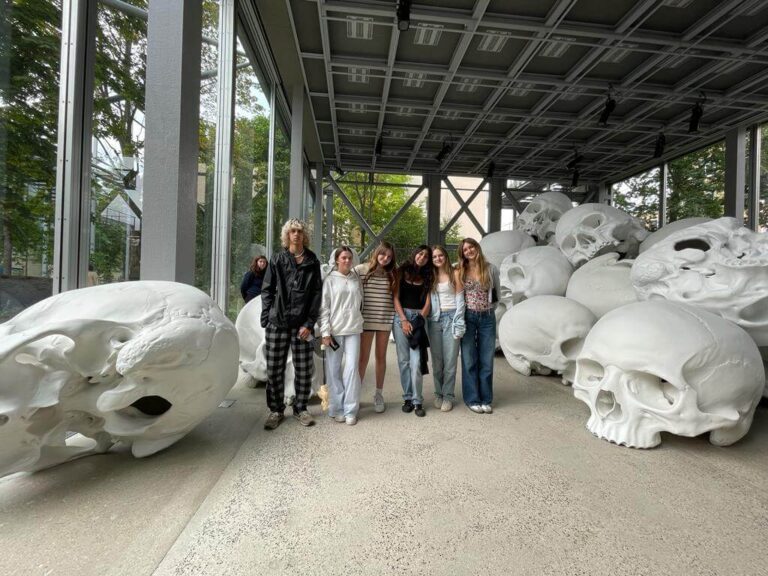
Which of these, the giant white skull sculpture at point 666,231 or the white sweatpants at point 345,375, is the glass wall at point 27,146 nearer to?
the white sweatpants at point 345,375

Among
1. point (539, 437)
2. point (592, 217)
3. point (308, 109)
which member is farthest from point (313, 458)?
point (308, 109)

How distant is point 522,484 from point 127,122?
4.12 metres

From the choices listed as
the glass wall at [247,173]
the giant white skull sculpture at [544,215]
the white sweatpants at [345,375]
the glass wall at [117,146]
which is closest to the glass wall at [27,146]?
the glass wall at [117,146]

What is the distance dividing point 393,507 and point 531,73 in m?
8.35

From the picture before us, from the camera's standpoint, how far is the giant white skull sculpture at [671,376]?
2729 mm

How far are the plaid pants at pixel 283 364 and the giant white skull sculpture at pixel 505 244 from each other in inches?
176

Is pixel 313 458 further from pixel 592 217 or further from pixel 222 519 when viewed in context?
pixel 592 217

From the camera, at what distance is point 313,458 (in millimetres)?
2664

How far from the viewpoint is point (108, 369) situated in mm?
2201

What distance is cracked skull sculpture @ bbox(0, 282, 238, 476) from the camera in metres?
2.00

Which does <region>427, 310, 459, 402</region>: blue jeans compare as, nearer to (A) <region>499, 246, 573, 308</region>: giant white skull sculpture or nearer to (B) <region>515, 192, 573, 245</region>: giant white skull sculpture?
(A) <region>499, 246, 573, 308</region>: giant white skull sculpture

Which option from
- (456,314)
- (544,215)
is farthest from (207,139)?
(544,215)

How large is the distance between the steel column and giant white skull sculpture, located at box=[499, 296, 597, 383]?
3.54 m

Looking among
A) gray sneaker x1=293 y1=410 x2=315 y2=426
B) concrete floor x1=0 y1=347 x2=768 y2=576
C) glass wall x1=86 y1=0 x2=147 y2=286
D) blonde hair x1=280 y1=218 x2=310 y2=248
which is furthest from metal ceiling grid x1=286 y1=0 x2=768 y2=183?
concrete floor x1=0 y1=347 x2=768 y2=576
